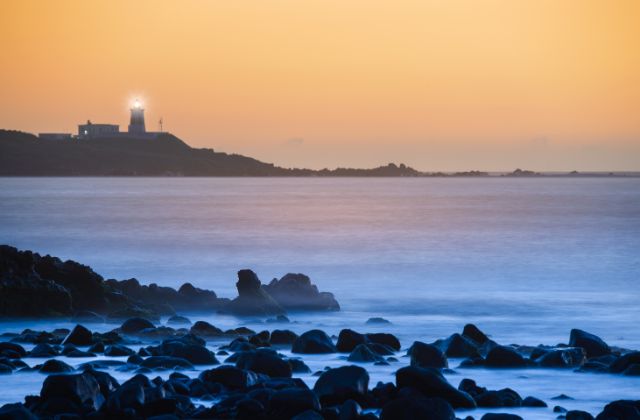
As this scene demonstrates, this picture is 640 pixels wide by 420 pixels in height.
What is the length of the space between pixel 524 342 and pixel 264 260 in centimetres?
2514

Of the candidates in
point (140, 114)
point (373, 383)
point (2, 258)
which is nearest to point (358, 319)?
point (2, 258)

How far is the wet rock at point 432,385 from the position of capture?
9891mm

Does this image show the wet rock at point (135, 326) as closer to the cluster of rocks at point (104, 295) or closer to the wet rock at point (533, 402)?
the cluster of rocks at point (104, 295)

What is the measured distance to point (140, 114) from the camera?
181875 millimetres

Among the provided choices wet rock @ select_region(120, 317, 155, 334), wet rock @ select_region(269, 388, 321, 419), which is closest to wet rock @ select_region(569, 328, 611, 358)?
wet rock @ select_region(269, 388, 321, 419)

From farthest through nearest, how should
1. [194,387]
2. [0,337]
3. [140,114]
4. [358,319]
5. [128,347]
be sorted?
1. [140,114]
2. [358,319]
3. [0,337]
4. [128,347]
5. [194,387]

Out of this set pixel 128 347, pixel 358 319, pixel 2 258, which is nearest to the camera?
pixel 128 347

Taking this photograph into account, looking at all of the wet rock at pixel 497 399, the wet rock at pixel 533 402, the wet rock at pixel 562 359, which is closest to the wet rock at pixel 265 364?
the wet rock at pixel 497 399

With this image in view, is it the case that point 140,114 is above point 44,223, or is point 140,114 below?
above

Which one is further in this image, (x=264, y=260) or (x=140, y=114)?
(x=140, y=114)

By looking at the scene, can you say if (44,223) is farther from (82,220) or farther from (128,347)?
(128,347)

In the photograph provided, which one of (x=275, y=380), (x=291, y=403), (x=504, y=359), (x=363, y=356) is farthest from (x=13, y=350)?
(x=504, y=359)

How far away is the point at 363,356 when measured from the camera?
42.8 feet

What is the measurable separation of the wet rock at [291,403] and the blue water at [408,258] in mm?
3072
